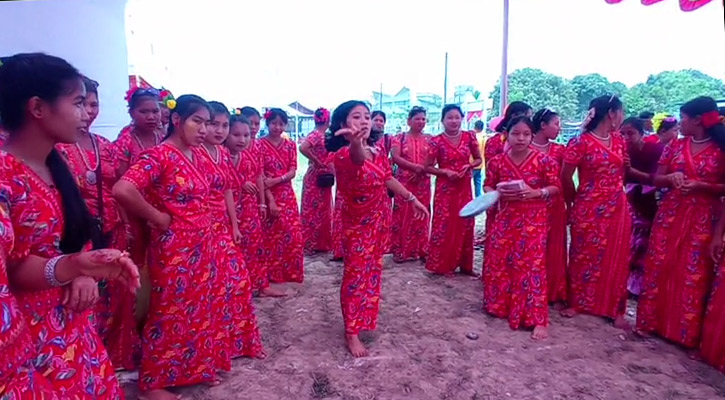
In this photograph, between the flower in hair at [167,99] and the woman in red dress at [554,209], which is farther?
the woman in red dress at [554,209]

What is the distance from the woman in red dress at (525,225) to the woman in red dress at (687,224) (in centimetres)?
77

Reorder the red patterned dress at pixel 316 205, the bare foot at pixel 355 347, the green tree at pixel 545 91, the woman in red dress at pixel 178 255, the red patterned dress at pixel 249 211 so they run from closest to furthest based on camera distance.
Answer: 1. the woman in red dress at pixel 178 255
2. the bare foot at pixel 355 347
3. the red patterned dress at pixel 249 211
4. the red patterned dress at pixel 316 205
5. the green tree at pixel 545 91

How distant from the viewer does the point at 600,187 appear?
3.74 m

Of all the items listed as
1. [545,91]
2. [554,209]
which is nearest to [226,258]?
[554,209]

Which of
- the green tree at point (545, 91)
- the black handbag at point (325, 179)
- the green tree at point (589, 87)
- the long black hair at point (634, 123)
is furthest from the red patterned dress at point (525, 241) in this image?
the green tree at point (589, 87)

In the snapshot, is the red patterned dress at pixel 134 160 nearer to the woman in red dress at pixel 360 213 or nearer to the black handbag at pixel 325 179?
the woman in red dress at pixel 360 213

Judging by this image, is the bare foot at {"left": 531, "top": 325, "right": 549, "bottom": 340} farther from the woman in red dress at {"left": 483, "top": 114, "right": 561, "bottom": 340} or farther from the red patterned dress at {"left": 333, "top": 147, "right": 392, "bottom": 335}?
the red patterned dress at {"left": 333, "top": 147, "right": 392, "bottom": 335}

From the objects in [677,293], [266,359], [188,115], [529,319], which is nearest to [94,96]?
[188,115]

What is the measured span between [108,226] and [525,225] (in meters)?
2.86

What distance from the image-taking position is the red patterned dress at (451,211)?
5082 millimetres

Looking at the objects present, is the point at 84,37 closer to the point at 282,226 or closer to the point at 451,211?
the point at 282,226

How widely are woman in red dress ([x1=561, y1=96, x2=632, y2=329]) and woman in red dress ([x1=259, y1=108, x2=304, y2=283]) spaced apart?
2.54 m

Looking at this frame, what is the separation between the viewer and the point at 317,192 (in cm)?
596

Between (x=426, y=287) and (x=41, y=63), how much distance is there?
4.01m
